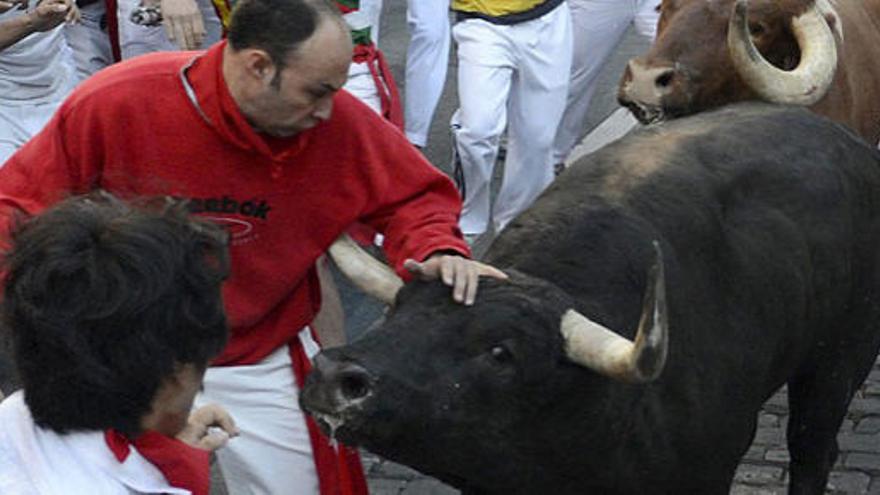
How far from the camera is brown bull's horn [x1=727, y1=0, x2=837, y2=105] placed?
5.92 metres

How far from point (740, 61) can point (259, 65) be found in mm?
2125

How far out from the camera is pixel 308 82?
4.25 meters

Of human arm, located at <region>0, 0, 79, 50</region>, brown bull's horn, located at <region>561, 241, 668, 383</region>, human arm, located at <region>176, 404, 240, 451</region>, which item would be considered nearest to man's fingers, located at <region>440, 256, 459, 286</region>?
brown bull's horn, located at <region>561, 241, 668, 383</region>

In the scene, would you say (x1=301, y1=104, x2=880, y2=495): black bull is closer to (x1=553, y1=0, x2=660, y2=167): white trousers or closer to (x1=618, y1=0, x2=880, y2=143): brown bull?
(x1=618, y1=0, x2=880, y2=143): brown bull

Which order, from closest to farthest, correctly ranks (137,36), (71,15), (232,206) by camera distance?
(232,206), (71,15), (137,36)

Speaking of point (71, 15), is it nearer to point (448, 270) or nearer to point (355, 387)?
point (448, 270)

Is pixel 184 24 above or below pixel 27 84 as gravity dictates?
above

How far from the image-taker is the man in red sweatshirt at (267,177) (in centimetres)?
428

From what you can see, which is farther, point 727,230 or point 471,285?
point 727,230

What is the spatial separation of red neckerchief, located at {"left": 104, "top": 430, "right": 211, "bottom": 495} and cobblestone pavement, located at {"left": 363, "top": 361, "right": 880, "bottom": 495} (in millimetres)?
2909

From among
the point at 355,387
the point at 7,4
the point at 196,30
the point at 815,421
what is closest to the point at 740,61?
the point at 815,421

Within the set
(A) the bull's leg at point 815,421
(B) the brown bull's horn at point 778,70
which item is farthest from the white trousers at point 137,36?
(A) the bull's leg at point 815,421

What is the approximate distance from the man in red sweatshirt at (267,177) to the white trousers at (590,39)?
4.17 meters

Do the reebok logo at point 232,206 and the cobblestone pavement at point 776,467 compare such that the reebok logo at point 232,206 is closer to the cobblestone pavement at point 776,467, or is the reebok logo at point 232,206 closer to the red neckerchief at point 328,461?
the red neckerchief at point 328,461
